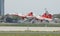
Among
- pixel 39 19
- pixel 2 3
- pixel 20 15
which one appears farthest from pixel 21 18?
pixel 2 3

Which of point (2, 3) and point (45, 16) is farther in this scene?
point (2, 3)

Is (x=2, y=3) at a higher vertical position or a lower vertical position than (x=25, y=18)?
higher

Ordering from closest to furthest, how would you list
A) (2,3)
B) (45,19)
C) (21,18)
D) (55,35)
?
1. (55,35)
2. (45,19)
3. (21,18)
4. (2,3)

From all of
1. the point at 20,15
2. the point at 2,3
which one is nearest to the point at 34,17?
the point at 20,15

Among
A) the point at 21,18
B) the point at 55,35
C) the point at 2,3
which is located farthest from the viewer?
the point at 2,3

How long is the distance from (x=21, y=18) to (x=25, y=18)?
207cm

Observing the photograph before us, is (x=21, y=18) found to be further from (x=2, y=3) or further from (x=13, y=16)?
(x=2, y=3)

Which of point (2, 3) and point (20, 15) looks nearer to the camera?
point (20, 15)

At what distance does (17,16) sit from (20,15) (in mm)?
964

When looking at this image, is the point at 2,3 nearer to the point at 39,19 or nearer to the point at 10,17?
the point at 10,17

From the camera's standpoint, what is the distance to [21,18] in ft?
209

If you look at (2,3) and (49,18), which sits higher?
(2,3)

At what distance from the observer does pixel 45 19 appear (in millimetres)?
59719

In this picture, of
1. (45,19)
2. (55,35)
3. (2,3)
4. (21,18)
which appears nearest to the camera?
(55,35)
